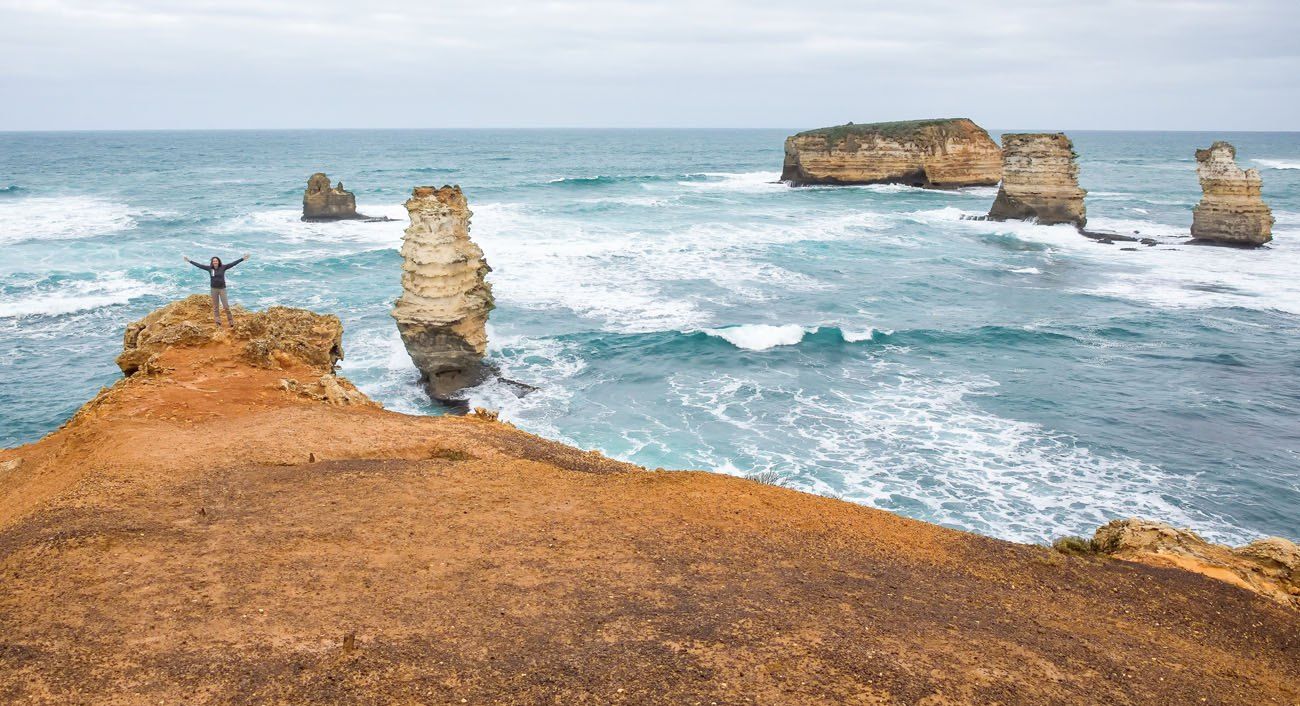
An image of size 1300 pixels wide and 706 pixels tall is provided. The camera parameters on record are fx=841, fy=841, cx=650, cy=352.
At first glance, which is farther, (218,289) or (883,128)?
(883,128)

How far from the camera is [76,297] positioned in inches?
1297

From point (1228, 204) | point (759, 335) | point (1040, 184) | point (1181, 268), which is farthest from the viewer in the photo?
point (1040, 184)

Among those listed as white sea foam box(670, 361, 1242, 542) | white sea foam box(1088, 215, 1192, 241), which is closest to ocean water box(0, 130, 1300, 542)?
white sea foam box(670, 361, 1242, 542)

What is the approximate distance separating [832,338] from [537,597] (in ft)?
70.3

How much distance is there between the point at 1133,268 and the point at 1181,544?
35229mm

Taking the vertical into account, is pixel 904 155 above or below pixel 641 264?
above

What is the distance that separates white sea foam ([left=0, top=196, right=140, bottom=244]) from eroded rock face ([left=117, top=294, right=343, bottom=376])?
36235 mm

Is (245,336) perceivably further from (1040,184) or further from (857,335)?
(1040,184)

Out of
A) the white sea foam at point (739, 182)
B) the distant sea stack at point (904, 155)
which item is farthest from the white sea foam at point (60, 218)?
the distant sea stack at point (904, 155)

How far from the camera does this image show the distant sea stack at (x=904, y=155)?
70.4 m

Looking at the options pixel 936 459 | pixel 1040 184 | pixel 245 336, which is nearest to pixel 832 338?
pixel 936 459

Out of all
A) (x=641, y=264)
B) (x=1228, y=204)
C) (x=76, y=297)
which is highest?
(x=1228, y=204)

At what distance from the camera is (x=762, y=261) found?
41500 millimetres

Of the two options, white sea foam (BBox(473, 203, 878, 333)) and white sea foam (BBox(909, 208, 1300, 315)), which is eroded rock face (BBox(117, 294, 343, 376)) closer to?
white sea foam (BBox(473, 203, 878, 333))
